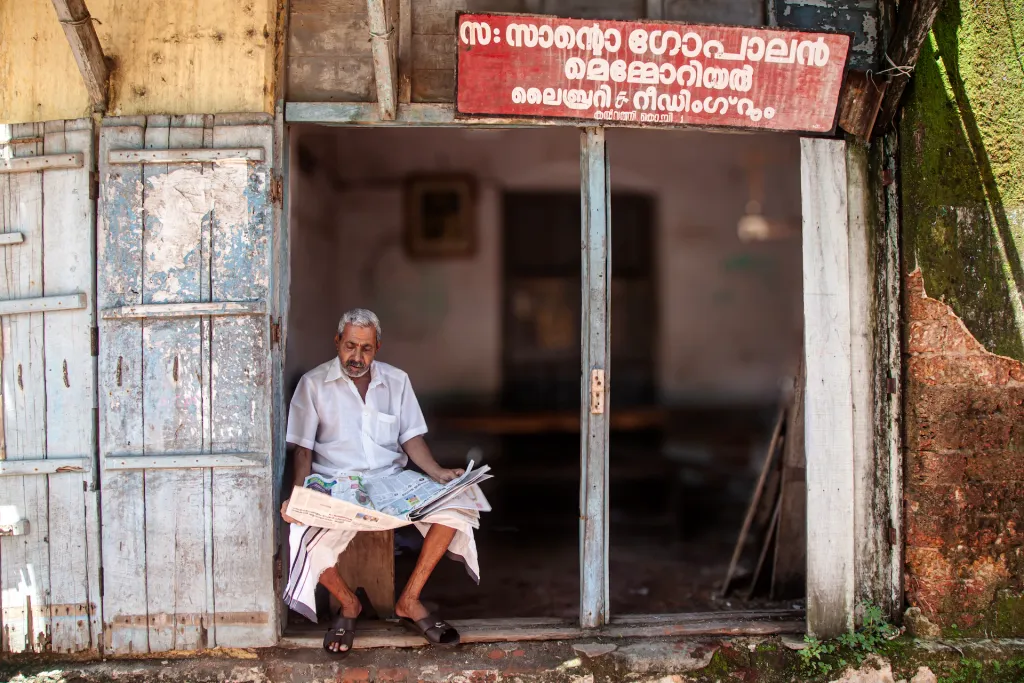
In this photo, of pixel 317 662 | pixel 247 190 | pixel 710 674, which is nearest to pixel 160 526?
pixel 317 662

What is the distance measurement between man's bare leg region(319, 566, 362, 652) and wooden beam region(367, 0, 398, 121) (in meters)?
2.06

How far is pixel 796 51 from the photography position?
3426 millimetres

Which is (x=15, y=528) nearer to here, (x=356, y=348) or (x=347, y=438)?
(x=347, y=438)

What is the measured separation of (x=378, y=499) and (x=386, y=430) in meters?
0.41

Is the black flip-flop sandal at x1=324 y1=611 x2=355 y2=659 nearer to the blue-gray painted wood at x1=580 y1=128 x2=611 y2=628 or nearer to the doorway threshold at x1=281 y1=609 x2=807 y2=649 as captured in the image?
the doorway threshold at x1=281 y1=609 x2=807 y2=649

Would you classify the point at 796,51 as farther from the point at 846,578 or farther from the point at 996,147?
the point at 846,578

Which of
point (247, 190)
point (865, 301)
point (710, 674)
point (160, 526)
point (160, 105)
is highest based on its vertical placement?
point (160, 105)

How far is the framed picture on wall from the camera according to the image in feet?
27.8

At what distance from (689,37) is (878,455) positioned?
2.08 meters

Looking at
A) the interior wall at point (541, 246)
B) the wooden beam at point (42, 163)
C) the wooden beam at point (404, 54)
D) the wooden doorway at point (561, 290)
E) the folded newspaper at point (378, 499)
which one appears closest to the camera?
the folded newspaper at point (378, 499)

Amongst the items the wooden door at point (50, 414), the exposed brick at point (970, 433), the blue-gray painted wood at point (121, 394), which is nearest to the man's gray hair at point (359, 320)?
the blue-gray painted wood at point (121, 394)

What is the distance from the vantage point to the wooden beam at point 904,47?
10.9 feet

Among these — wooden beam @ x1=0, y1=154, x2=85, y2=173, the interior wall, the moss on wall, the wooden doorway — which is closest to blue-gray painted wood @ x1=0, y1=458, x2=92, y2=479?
wooden beam @ x1=0, y1=154, x2=85, y2=173

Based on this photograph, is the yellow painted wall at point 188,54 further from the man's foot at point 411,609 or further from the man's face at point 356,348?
the man's foot at point 411,609
